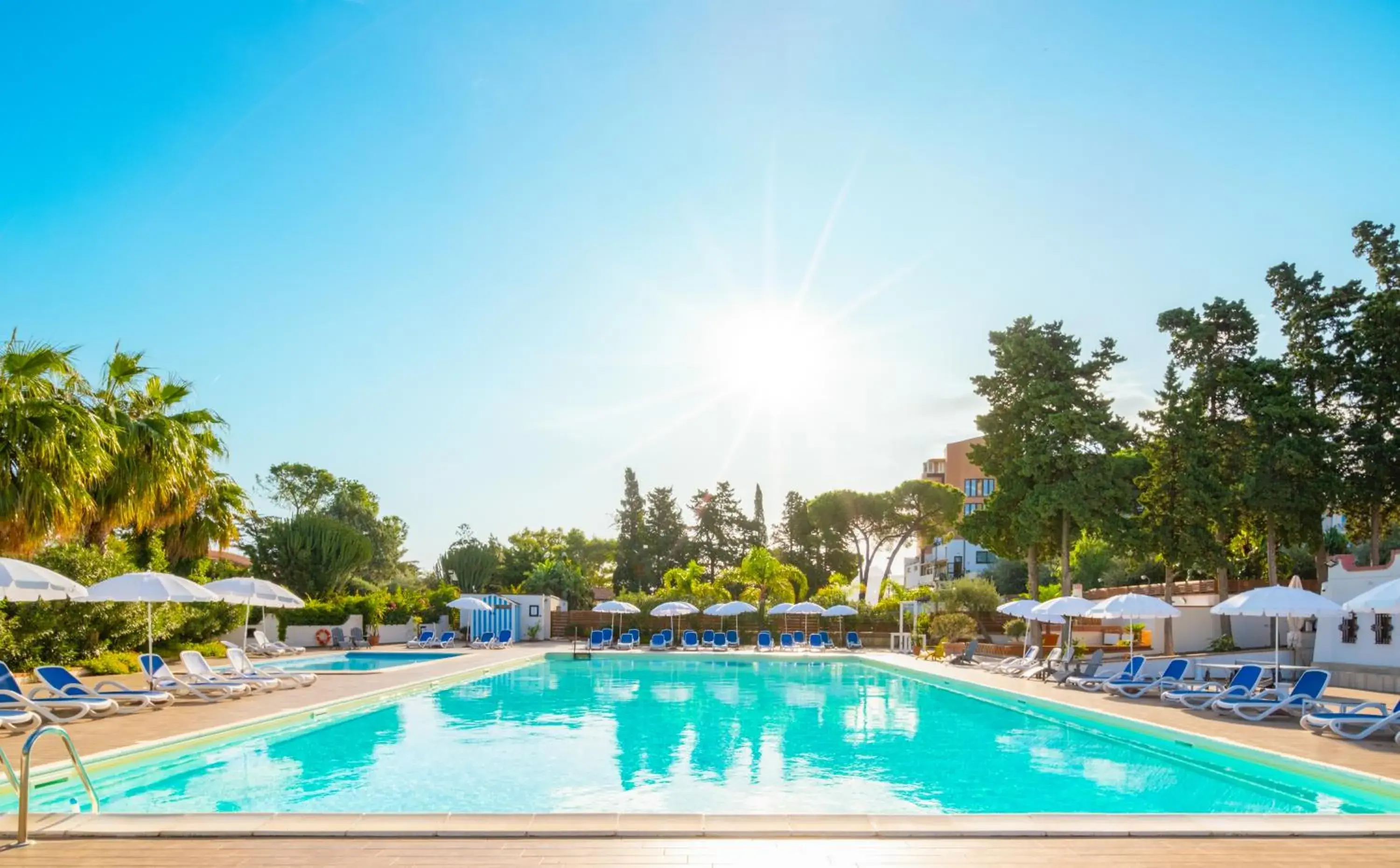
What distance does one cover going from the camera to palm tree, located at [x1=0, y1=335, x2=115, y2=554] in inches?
531

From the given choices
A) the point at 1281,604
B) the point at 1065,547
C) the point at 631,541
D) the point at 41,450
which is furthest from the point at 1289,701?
the point at 631,541

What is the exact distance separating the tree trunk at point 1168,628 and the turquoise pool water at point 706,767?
1189 cm

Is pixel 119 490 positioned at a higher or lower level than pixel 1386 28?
lower

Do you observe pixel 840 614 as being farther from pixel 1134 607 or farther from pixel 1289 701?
pixel 1289 701

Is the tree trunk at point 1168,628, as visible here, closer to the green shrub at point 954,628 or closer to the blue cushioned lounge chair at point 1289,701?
the green shrub at point 954,628

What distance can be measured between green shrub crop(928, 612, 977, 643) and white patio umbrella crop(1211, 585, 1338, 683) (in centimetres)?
1364

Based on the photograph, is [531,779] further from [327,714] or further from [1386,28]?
[1386,28]

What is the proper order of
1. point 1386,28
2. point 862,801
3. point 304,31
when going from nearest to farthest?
point 862,801 → point 1386,28 → point 304,31

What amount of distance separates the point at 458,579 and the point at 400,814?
124 ft

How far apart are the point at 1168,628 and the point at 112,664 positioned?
25.5 meters

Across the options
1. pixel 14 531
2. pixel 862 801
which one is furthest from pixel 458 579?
pixel 862 801

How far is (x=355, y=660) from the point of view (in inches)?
973

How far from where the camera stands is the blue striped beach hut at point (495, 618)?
32125 mm

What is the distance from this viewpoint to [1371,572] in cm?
2050
